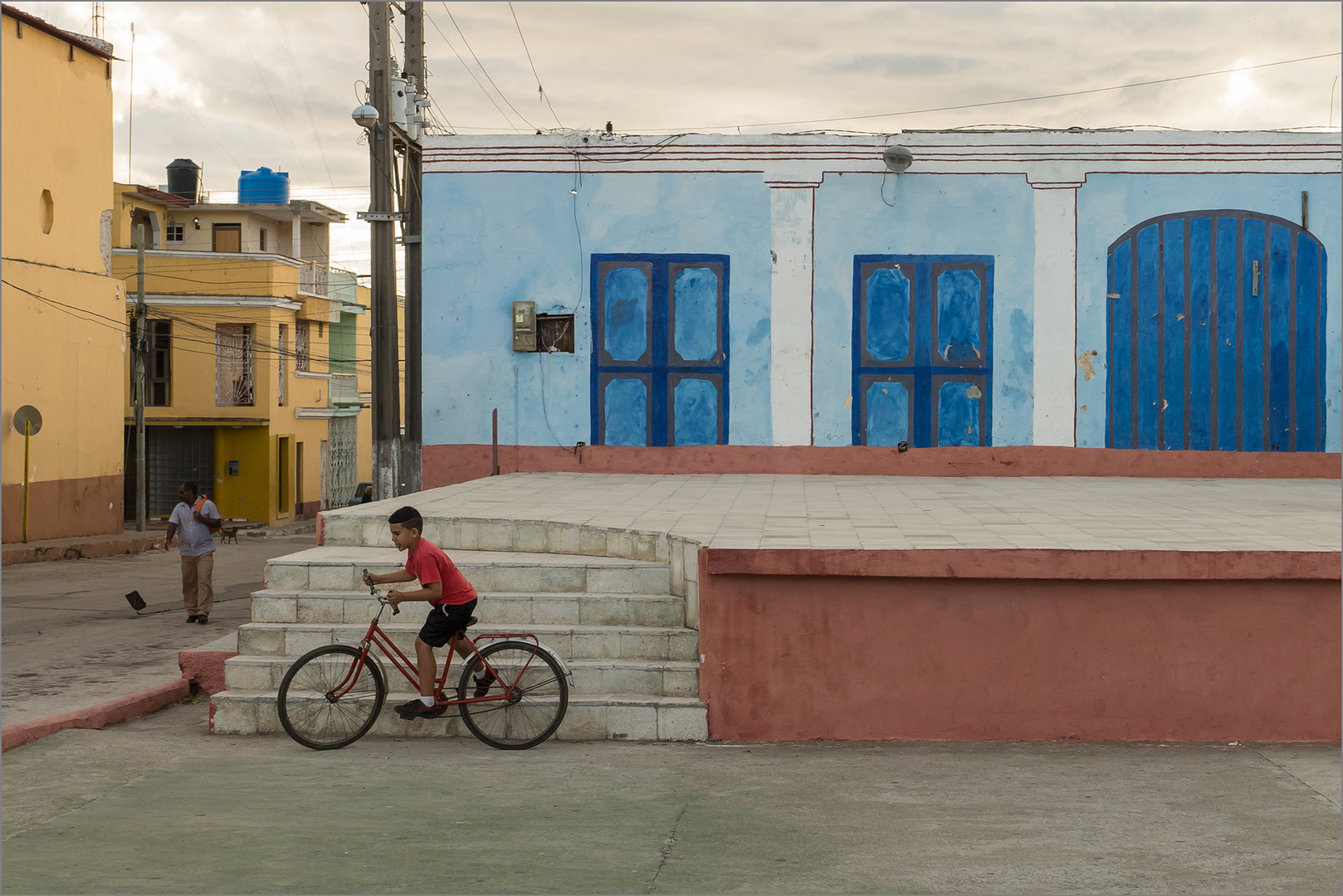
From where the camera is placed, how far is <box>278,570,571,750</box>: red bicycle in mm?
7574

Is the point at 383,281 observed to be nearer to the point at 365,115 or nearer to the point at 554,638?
the point at 365,115

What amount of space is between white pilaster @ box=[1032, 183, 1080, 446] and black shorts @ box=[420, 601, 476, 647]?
935 cm

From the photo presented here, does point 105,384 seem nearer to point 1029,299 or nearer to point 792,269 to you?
point 792,269

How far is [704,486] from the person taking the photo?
1316 cm

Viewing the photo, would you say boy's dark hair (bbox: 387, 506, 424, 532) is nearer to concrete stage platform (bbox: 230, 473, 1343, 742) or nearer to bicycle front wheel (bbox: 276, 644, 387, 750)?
bicycle front wheel (bbox: 276, 644, 387, 750)

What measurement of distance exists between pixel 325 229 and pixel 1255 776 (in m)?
41.6

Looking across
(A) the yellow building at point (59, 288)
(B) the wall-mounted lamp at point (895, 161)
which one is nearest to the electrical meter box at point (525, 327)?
(B) the wall-mounted lamp at point (895, 161)

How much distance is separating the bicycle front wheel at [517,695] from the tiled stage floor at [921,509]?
131cm

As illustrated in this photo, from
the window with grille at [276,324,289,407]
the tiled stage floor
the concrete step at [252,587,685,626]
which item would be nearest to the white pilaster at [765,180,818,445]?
the tiled stage floor

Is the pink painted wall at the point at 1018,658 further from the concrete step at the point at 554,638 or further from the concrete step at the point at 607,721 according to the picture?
the concrete step at the point at 554,638

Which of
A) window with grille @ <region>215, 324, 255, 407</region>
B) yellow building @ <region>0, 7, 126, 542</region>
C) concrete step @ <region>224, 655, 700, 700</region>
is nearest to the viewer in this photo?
concrete step @ <region>224, 655, 700, 700</region>

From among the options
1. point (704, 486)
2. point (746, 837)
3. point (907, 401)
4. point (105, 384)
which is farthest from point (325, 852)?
point (105, 384)

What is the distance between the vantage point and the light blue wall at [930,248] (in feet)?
48.8

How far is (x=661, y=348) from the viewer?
15.0 meters
